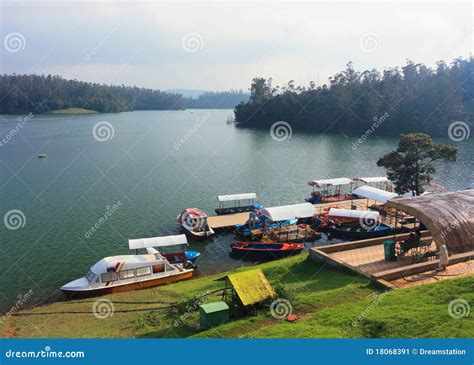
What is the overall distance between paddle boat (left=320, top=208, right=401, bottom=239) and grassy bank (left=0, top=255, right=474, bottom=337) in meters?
11.5

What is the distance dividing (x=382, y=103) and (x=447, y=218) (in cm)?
8573

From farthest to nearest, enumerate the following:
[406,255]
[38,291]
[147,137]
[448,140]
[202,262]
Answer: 1. [147,137]
2. [448,140]
3. [202,262]
4. [38,291]
5. [406,255]

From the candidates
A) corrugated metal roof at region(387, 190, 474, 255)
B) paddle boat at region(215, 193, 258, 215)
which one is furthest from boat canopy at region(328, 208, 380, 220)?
corrugated metal roof at region(387, 190, 474, 255)

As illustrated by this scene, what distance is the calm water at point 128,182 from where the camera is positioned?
86.8 feet

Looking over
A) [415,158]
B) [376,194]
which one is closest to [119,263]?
[376,194]

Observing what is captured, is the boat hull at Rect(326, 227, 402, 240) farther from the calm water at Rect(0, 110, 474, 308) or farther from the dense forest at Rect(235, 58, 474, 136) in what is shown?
the dense forest at Rect(235, 58, 474, 136)

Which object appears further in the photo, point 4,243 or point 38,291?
point 4,243

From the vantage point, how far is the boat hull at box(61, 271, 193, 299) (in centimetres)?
2105

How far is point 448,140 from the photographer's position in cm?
8181

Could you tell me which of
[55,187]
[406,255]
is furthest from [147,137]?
[406,255]

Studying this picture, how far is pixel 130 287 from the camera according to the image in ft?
71.5

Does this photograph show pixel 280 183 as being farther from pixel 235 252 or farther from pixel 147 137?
pixel 147 137

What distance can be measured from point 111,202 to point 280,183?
18.0m

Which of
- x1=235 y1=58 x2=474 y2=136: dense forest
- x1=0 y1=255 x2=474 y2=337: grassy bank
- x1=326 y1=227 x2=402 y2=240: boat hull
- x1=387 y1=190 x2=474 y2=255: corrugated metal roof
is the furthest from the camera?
x1=235 y1=58 x2=474 y2=136: dense forest
